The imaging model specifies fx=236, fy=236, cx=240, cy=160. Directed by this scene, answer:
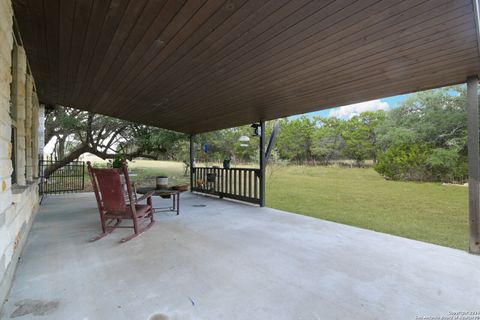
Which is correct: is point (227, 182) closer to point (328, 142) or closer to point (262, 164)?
point (262, 164)

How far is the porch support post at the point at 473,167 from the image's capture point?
2834 mm

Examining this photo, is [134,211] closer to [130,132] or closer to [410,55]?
[410,55]

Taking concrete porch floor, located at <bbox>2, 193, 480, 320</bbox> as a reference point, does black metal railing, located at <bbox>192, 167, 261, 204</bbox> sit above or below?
above

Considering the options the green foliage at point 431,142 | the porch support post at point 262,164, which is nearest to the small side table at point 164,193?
the porch support post at point 262,164

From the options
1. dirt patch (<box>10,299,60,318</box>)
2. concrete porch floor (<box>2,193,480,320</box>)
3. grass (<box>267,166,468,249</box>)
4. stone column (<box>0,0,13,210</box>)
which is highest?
stone column (<box>0,0,13,210</box>)

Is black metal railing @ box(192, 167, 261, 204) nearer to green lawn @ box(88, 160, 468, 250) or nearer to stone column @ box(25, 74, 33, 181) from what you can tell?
green lawn @ box(88, 160, 468, 250)

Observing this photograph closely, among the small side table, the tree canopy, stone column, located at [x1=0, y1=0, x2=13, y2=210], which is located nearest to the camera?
stone column, located at [x1=0, y1=0, x2=13, y2=210]

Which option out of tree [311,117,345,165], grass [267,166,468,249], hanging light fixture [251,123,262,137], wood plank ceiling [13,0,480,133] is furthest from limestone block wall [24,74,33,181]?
tree [311,117,345,165]

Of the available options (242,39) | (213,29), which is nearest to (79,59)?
(213,29)

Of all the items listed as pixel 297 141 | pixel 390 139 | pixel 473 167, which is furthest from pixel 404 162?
pixel 297 141

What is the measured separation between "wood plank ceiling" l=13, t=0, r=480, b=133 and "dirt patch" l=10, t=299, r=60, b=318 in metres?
2.57

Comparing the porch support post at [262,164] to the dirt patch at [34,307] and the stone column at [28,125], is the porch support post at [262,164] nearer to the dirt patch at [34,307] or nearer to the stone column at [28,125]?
the stone column at [28,125]

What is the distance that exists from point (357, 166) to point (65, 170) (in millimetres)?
16268

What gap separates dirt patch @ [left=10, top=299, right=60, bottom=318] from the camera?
1685 mm
